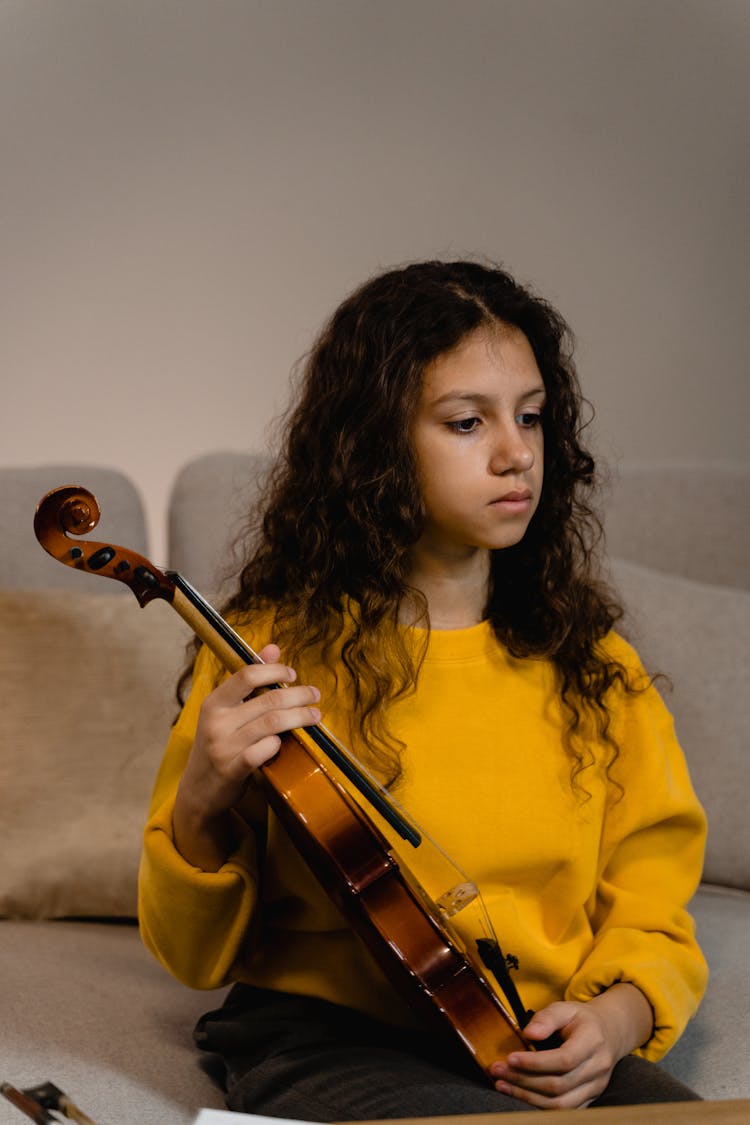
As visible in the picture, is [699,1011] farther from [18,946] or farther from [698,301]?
[698,301]

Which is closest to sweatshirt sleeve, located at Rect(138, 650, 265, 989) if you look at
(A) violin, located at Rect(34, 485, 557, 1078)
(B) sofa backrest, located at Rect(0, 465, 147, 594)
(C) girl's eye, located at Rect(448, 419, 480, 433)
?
(A) violin, located at Rect(34, 485, 557, 1078)

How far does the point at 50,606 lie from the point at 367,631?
23.4 inches

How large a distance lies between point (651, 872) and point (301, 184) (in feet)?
5.75

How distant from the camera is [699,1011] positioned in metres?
1.36

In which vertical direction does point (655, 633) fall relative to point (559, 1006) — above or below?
above

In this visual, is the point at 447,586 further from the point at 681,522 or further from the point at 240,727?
the point at 681,522

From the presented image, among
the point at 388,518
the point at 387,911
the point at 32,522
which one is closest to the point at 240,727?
the point at 387,911

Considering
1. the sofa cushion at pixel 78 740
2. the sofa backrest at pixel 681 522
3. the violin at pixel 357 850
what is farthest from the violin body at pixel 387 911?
the sofa backrest at pixel 681 522

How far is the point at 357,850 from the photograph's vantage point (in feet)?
3.25

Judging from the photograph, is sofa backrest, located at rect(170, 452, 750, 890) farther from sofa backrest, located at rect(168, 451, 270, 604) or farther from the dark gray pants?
the dark gray pants

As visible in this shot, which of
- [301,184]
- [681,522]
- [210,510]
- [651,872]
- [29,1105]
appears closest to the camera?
[29,1105]

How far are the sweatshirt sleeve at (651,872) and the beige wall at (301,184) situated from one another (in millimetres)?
1510

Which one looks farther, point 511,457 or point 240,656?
point 511,457

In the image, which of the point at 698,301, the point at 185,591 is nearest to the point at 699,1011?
the point at 185,591
